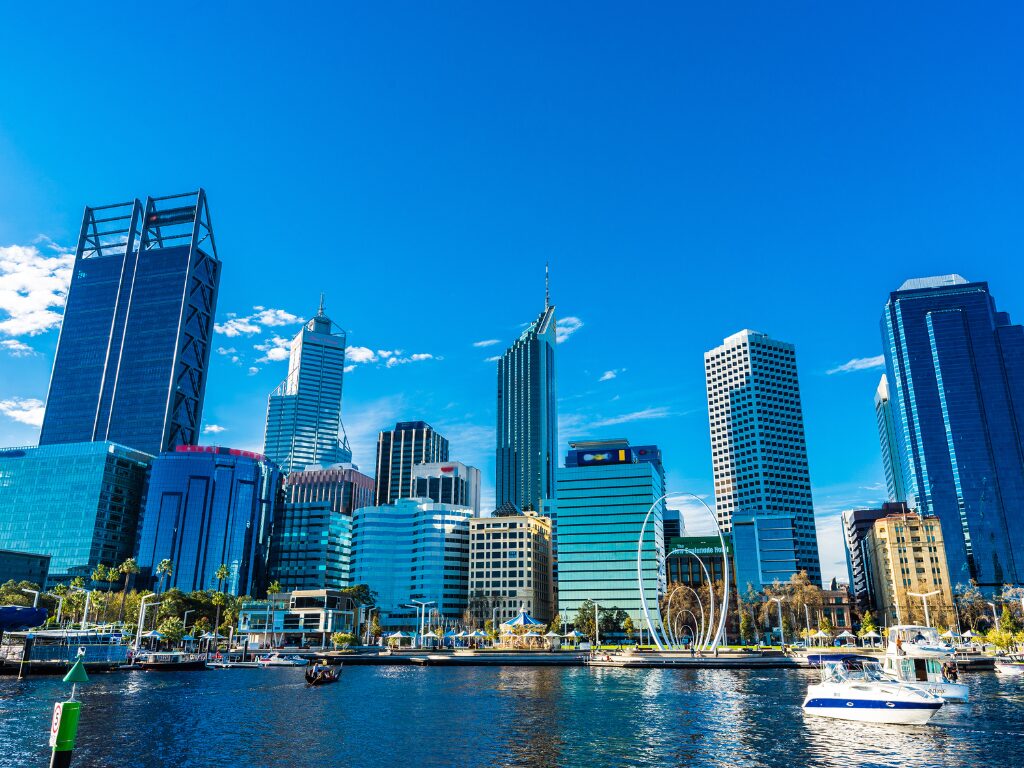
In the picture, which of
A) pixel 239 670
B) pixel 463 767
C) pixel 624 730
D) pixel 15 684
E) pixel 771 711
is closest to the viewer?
pixel 463 767

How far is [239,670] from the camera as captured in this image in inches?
5369

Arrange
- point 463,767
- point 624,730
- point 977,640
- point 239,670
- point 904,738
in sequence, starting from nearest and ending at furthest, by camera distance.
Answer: point 463,767 < point 904,738 < point 624,730 < point 239,670 < point 977,640

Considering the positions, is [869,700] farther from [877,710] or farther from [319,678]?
[319,678]

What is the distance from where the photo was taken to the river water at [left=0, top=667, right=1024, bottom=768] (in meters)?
45.1

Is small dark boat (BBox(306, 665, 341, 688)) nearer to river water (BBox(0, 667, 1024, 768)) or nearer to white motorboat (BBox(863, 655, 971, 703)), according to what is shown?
river water (BBox(0, 667, 1024, 768))

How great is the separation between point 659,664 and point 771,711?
61.9 m

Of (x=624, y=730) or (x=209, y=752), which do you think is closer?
(x=209, y=752)

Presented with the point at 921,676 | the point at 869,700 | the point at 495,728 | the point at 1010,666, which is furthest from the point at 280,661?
the point at 1010,666

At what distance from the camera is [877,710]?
189 ft

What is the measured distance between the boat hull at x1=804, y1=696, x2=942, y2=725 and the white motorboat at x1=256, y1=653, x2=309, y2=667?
119 m

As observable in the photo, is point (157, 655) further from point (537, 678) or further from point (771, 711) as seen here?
point (771, 711)

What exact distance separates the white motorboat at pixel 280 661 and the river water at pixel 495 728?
59232mm

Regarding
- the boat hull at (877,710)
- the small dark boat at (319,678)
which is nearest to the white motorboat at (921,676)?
the boat hull at (877,710)

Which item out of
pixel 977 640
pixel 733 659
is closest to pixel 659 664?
pixel 733 659
